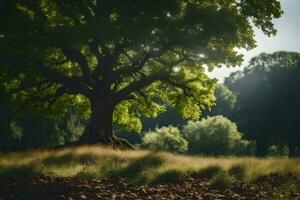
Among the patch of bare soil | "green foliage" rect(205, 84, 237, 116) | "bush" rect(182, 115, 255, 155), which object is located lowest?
the patch of bare soil

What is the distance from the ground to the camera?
39.8 ft

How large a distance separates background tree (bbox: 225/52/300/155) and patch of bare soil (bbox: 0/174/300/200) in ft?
164

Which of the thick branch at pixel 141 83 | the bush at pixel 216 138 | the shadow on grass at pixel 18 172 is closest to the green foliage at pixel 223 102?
the bush at pixel 216 138

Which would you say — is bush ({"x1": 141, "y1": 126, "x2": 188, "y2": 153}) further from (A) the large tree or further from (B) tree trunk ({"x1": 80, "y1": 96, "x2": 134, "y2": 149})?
(B) tree trunk ({"x1": 80, "y1": 96, "x2": 134, "y2": 149})

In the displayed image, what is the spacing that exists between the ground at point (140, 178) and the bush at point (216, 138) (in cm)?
4430

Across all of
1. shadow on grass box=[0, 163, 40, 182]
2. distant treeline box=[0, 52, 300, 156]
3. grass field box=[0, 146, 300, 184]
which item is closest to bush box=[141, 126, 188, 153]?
distant treeline box=[0, 52, 300, 156]

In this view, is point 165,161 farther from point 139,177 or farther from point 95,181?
point 95,181

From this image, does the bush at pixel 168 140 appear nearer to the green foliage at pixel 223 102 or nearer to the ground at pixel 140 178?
the green foliage at pixel 223 102

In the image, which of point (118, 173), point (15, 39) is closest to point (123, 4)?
point (15, 39)

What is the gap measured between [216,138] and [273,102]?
9064mm

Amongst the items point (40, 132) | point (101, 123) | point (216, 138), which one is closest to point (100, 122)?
point (101, 123)

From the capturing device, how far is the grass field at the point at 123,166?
577 inches

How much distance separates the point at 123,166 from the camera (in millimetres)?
16266

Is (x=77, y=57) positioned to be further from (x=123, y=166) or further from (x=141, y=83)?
(x=123, y=166)
